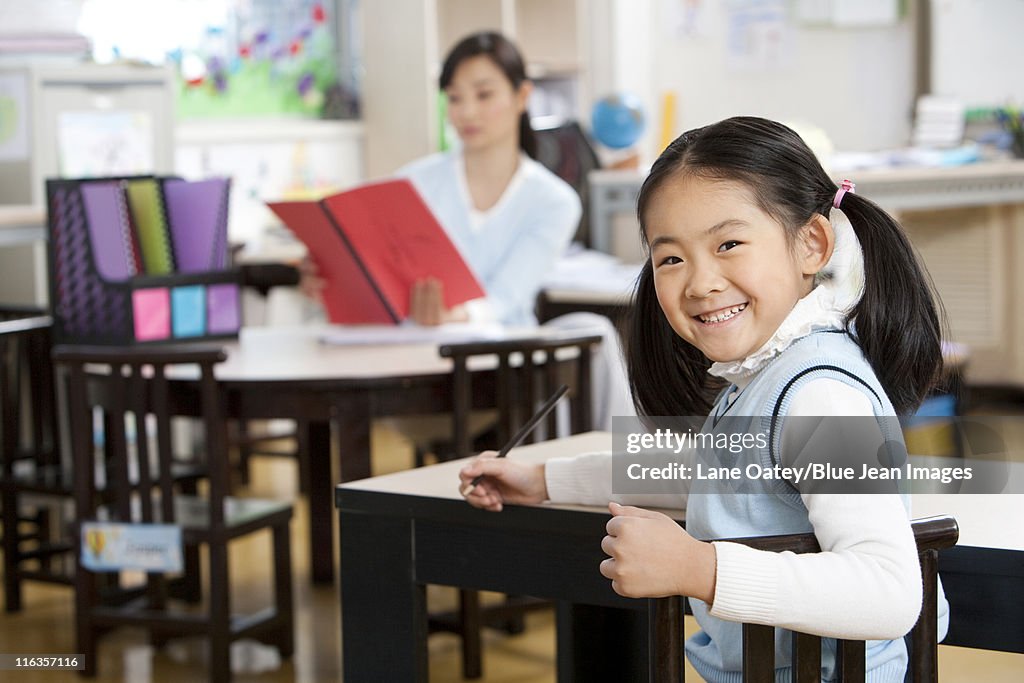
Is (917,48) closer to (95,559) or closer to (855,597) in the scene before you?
(95,559)

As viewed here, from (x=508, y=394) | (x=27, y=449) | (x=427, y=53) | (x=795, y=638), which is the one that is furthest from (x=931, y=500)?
A: (x=427, y=53)

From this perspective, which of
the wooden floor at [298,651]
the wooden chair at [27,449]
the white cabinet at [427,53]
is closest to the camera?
the wooden floor at [298,651]

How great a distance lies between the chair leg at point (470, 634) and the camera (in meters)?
2.47

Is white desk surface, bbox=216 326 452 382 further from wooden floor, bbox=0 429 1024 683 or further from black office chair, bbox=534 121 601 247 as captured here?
black office chair, bbox=534 121 601 247

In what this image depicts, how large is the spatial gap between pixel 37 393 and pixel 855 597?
95.7 inches

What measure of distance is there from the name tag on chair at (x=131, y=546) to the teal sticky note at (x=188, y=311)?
43cm

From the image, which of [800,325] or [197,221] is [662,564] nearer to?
[800,325]

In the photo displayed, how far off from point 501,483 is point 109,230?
161 centimetres

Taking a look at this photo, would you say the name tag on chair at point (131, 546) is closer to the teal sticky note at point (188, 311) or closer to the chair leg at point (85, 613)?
the chair leg at point (85, 613)

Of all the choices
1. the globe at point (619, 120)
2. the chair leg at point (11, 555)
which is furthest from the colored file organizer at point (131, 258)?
the globe at point (619, 120)

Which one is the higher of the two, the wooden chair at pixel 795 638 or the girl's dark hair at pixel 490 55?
the girl's dark hair at pixel 490 55

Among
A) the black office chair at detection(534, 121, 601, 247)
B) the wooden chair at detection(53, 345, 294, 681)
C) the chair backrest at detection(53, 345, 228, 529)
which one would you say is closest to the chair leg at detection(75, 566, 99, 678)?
the wooden chair at detection(53, 345, 294, 681)

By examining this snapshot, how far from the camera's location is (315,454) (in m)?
3.08

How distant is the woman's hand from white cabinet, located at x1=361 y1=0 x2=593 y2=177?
2.60 meters
